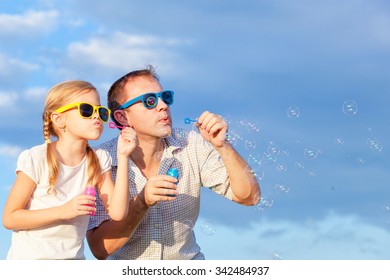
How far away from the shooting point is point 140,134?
23.1ft

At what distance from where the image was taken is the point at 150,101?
273 inches

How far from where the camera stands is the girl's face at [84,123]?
21.0ft

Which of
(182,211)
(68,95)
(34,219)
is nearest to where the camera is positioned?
(34,219)

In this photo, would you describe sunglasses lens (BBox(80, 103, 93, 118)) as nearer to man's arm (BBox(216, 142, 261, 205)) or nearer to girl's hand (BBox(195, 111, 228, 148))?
A: girl's hand (BBox(195, 111, 228, 148))

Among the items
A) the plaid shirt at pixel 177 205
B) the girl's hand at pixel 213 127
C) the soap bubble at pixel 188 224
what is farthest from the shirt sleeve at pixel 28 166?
the soap bubble at pixel 188 224

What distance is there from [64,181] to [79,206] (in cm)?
50

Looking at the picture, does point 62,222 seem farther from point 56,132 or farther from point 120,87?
point 120,87

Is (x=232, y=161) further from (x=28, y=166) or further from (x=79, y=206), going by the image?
(x=28, y=166)

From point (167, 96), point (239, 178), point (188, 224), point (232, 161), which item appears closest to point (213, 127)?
point (232, 161)

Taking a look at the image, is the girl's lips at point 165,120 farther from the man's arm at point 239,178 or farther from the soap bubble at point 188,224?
the soap bubble at point 188,224

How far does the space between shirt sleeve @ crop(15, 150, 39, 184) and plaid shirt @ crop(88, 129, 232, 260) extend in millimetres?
786

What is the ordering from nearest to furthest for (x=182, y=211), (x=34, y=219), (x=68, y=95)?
(x=34, y=219), (x=68, y=95), (x=182, y=211)
